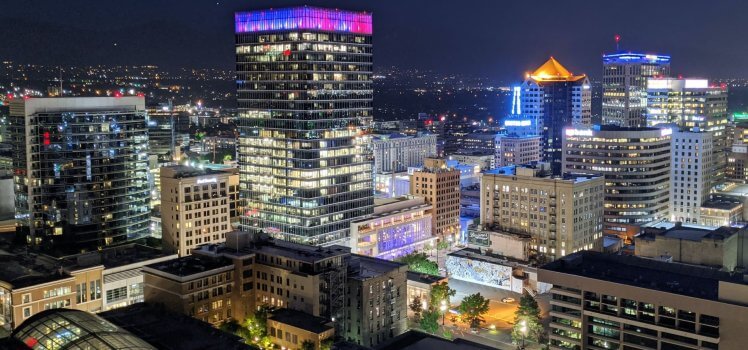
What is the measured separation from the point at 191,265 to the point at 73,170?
41754 mm

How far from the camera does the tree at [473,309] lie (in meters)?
96.9

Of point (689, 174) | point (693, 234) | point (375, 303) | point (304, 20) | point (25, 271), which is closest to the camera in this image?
point (25, 271)

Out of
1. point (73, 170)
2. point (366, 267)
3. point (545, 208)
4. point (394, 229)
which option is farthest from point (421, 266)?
point (73, 170)

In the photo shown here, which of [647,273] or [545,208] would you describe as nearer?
[647,273]

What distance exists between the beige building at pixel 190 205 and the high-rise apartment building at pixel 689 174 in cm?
11149

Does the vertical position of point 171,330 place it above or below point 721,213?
below

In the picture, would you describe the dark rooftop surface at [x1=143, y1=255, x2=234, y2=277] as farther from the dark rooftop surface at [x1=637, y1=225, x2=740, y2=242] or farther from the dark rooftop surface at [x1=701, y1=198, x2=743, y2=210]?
the dark rooftop surface at [x1=701, y1=198, x2=743, y2=210]

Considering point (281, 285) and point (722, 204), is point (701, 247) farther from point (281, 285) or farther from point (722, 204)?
point (722, 204)

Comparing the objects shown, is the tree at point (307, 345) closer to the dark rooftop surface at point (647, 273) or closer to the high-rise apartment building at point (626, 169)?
the dark rooftop surface at point (647, 273)

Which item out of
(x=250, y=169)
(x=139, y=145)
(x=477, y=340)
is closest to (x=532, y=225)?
(x=477, y=340)

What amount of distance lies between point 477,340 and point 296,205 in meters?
48.0

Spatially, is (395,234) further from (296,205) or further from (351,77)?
(351,77)

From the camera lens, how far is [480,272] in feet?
389

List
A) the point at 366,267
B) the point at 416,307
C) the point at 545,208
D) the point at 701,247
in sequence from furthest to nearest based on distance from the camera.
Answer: the point at 545,208, the point at 701,247, the point at 416,307, the point at 366,267
